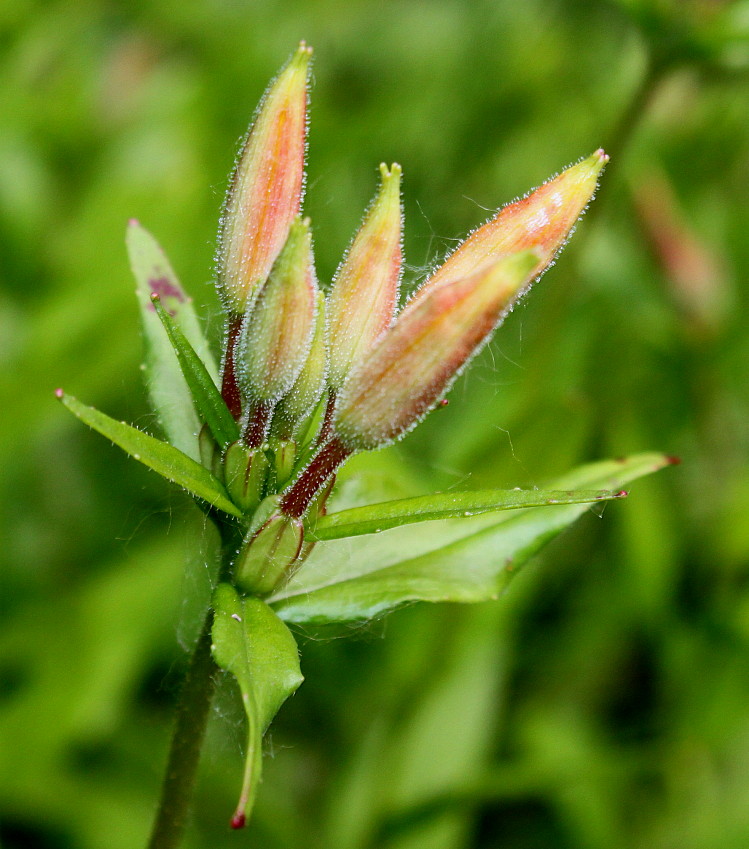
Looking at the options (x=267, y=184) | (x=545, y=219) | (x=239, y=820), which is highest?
(x=267, y=184)

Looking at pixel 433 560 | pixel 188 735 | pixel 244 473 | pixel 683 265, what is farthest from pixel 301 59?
pixel 683 265

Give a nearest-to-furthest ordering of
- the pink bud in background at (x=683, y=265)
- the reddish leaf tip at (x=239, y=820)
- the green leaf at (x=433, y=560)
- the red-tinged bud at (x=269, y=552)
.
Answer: the reddish leaf tip at (x=239, y=820), the red-tinged bud at (x=269, y=552), the green leaf at (x=433, y=560), the pink bud in background at (x=683, y=265)

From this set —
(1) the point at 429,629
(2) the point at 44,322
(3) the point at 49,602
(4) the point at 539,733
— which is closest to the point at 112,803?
(3) the point at 49,602

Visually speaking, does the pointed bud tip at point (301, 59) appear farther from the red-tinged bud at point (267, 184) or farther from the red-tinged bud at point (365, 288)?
the red-tinged bud at point (365, 288)

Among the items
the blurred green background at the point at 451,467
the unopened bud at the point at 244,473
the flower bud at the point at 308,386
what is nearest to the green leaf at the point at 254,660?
the unopened bud at the point at 244,473

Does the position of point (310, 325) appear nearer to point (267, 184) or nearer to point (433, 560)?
point (267, 184)

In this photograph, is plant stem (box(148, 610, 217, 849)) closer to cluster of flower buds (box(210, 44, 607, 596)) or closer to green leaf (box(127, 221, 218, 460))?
cluster of flower buds (box(210, 44, 607, 596))

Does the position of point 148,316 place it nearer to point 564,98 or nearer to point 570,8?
point 564,98

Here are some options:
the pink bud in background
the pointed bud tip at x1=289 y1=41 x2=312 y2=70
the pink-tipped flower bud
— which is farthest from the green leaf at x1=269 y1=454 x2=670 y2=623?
the pink bud in background
